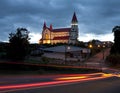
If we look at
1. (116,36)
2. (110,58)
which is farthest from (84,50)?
(110,58)

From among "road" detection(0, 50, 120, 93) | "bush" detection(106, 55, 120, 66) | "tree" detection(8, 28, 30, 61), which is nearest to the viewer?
"road" detection(0, 50, 120, 93)

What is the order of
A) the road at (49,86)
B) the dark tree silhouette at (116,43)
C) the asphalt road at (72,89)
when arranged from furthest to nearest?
the dark tree silhouette at (116,43) → the road at (49,86) → the asphalt road at (72,89)

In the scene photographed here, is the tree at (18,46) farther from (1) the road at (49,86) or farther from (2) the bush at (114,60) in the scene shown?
(1) the road at (49,86)

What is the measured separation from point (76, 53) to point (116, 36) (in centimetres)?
1672

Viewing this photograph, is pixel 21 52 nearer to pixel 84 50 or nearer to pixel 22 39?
pixel 22 39

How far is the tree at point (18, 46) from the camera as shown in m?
65.5

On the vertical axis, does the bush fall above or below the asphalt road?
above

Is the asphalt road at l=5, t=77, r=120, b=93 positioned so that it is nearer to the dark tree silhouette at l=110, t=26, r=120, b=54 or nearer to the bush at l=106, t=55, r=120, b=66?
the bush at l=106, t=55, r=120, b=66

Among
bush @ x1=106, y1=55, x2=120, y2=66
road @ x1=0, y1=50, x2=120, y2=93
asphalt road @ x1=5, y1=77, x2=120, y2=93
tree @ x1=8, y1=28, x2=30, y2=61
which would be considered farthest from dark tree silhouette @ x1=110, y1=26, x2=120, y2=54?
asphalt road @ x1=5, y1=77, x2=120, y2=93

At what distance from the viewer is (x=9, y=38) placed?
7294 cm

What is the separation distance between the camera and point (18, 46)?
6831cm

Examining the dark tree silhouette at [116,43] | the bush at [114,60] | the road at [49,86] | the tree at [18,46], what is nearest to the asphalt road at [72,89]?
the road at [49,86]

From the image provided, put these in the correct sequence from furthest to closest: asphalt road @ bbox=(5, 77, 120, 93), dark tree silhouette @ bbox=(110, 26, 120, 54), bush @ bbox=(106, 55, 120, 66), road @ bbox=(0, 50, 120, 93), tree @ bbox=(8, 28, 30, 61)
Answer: dark tree silhouette @ bbox=(110, 26, 120, 54) < bush @ bbox=(106, 55, 120, 66) < tree @ bbox=(8, 28, 30, 61) < road @ bbox=(0, 50, 120, 93) < asphalt road @ bbox=(5, 77, 120, 93)

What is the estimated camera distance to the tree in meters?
65.5
